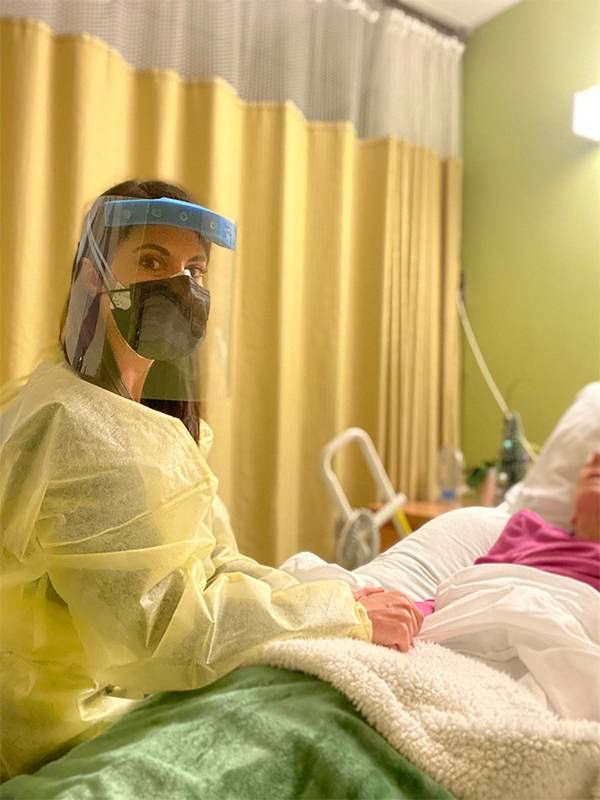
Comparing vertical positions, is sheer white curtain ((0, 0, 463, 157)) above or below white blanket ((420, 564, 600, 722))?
above

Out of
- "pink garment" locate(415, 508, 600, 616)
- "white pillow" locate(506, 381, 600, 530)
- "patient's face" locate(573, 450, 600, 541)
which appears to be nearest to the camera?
"pink garment" locate(415, 508, 600, 616)

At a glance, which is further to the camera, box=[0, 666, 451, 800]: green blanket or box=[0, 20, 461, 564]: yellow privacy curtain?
box=[0, 20, 461, 564]: yellow privacy curtain

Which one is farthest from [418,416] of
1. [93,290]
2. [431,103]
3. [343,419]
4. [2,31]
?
[2,31]

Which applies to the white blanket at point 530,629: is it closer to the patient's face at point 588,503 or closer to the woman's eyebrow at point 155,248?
the patient's face at point 588,503

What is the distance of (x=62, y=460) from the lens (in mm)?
542

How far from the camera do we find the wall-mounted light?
3.44ft

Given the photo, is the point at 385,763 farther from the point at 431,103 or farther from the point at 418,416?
the point at 431,103

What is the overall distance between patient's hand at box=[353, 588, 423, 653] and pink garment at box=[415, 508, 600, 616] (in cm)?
17

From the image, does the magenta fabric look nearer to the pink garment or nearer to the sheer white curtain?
the pink garment

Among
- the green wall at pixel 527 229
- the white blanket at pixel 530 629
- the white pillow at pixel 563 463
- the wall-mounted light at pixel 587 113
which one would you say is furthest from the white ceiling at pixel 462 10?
the white blanket at pixel 530 629

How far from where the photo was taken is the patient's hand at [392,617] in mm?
635

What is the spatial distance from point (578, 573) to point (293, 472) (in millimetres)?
416

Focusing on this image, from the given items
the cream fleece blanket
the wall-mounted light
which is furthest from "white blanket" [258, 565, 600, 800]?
the wall-mounted light

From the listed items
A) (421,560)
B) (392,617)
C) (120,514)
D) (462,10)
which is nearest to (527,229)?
(462,10)
